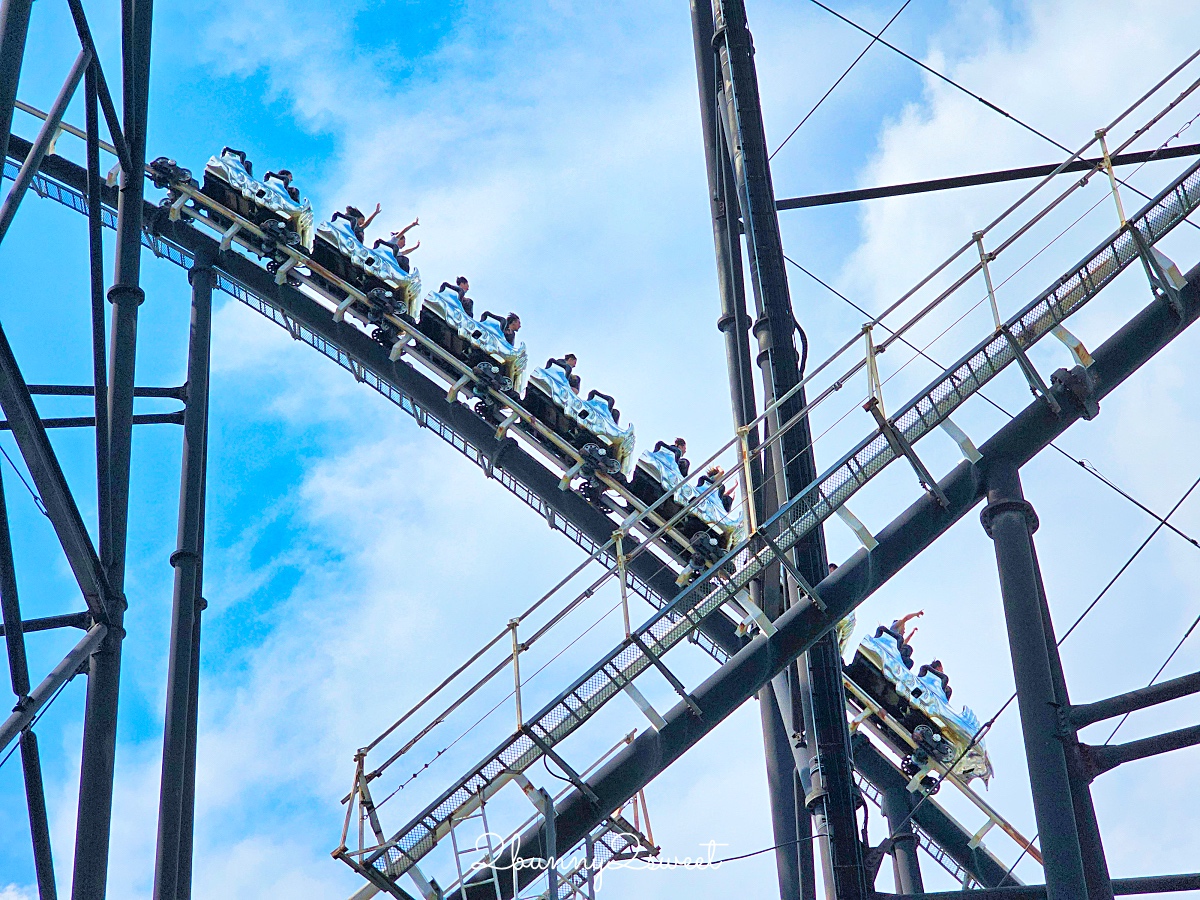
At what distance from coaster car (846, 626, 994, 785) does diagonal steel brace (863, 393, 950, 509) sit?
3596 mm

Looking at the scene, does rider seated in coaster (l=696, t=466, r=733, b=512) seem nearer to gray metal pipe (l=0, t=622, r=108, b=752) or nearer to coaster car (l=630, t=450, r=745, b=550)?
coaster car (l=630, t=450, r=745, b=550)

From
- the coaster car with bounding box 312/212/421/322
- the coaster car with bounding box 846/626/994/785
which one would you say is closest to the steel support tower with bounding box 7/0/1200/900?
the coaster car with bounding box 846/626/994/785

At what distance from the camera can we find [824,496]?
8094 mm

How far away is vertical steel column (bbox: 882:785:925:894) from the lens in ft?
36.3

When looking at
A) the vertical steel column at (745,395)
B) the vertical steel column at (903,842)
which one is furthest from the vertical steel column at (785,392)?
the vertical steel column at (903,842)

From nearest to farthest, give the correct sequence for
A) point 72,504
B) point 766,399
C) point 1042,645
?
point 72,504, point 1042,645, point 766,399

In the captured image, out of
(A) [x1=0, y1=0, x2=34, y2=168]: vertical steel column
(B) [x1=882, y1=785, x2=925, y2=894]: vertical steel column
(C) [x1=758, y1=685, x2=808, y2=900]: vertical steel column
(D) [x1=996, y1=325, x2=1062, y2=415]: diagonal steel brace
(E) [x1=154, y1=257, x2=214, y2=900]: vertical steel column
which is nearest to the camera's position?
(A) [x1=0, y1=0, x2=34, y2=168]: vertical steel column

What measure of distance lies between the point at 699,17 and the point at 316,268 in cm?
367

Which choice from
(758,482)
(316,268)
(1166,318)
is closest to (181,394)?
(316,268)

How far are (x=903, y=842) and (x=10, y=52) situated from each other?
7.98m

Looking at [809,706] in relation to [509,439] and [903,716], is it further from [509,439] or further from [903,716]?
[509,439]

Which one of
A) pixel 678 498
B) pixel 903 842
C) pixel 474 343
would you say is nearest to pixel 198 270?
pixel 474 343

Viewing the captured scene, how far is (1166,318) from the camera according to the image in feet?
26.8

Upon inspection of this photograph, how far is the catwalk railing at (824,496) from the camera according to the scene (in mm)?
7961
